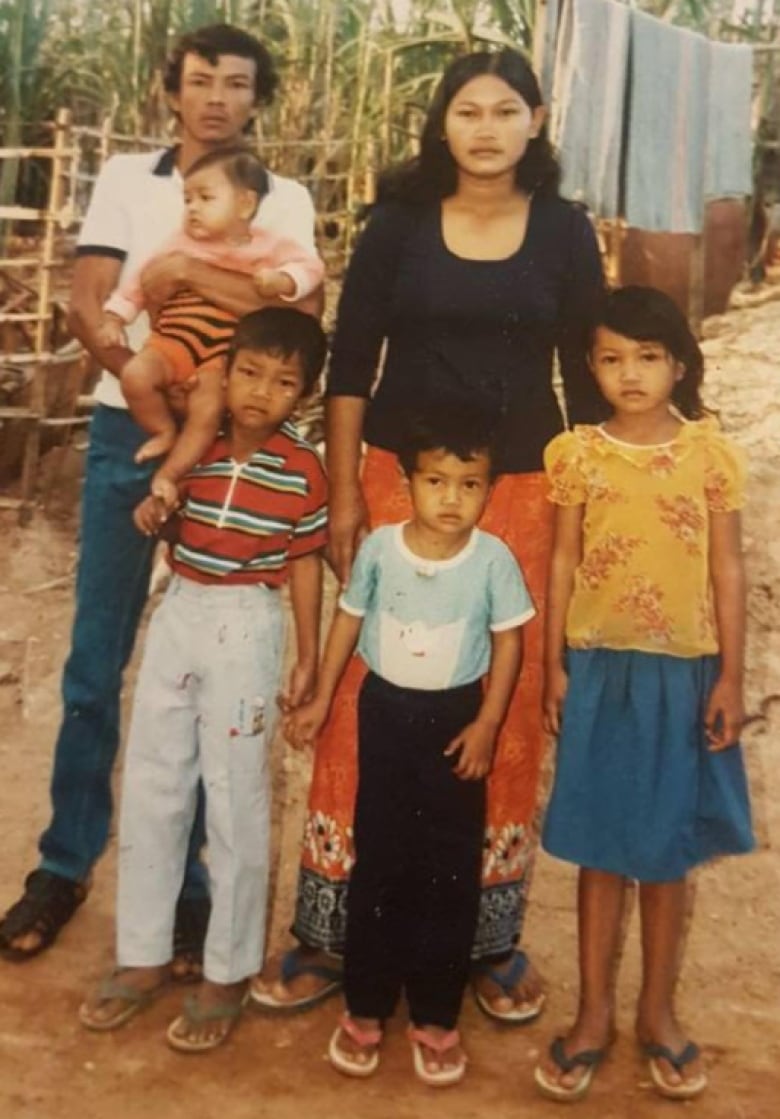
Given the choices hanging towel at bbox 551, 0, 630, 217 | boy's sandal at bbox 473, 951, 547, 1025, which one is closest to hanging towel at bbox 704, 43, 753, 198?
hanging towel at bbox 551, 0, 630, 217

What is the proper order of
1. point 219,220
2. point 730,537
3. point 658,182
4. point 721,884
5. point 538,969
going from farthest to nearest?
point 658,182
point 721,884
point 538,969
point 219,220
point 730,537

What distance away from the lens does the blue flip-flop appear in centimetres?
226

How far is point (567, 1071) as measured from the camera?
2088mm

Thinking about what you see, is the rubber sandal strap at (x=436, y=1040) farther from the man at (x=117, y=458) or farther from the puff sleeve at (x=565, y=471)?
the puff sleeve at (x=565, y=471)

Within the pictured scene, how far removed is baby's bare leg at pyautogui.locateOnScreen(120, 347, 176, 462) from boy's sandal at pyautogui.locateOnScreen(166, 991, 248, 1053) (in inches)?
33.4

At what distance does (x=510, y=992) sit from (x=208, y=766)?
644 millimetres

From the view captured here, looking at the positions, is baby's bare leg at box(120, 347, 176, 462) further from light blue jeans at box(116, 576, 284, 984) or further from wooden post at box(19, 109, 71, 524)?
wooden post at box(19, 109, 71, 524)

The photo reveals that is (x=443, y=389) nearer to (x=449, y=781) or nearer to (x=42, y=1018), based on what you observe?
(x=449, y=781)

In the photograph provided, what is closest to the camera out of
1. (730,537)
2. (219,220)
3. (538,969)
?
(730,537)

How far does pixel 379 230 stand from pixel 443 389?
254mm

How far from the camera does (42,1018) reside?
223 cm

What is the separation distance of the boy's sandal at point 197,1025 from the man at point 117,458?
0.15 meters

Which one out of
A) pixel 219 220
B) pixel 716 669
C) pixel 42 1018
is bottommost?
pixel 42 1018

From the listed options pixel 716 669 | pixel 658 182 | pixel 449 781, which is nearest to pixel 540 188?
pixel 716 669
